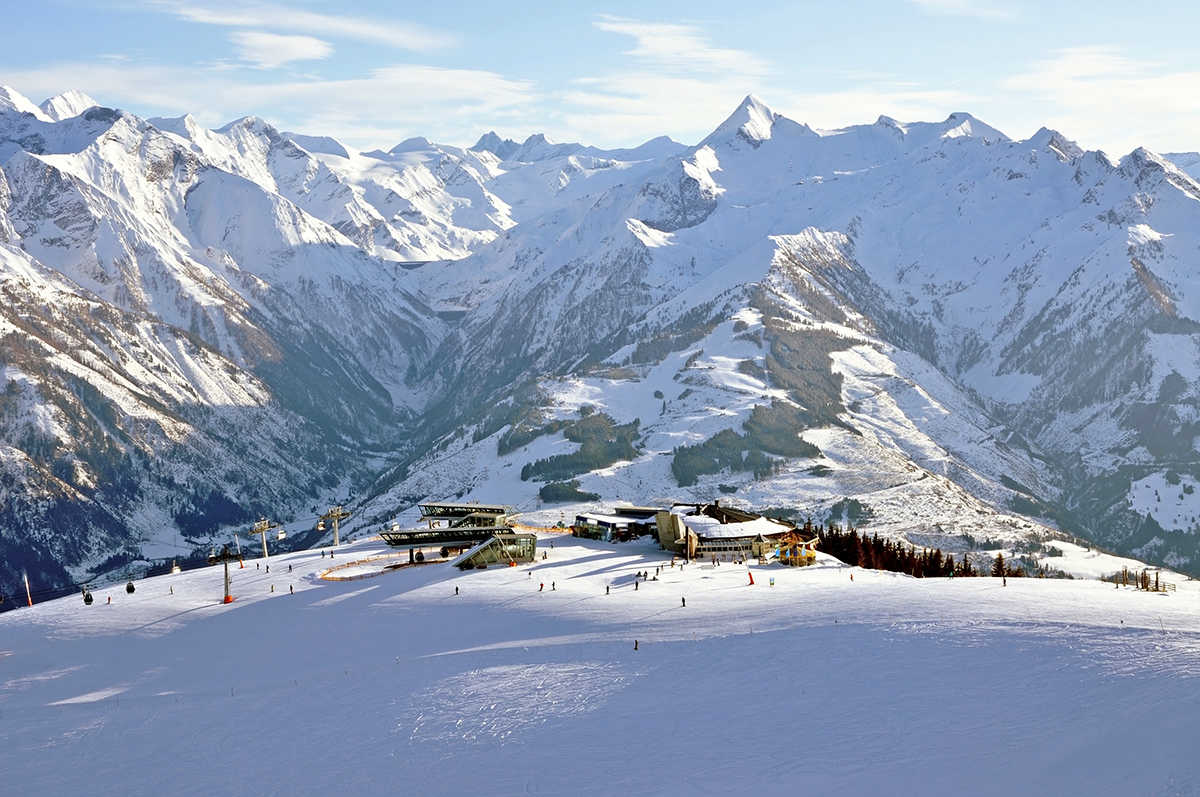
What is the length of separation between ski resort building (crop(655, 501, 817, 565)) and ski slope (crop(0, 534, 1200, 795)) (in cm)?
1609

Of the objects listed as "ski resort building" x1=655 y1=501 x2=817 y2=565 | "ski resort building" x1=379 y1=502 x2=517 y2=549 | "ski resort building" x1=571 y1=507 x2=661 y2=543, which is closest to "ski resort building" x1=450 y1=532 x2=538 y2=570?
"ski resort building" x1=379 y1=502 x2=517 y2=549

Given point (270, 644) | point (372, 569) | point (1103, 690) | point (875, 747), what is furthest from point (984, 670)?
point (372, 569)

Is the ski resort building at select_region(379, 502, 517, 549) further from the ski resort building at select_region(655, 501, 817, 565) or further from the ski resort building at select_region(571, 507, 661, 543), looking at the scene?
the ski resort building at select_region(655, 501, 817, 565)

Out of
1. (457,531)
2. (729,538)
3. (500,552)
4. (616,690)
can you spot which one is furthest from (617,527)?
(616,690)

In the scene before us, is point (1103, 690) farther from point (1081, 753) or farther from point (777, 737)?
point (777, 737)

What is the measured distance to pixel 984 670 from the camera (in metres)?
60.8

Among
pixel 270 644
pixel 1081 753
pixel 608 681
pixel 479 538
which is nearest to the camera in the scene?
pixel 1081 753

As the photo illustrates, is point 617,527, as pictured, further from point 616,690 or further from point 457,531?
point 616,690

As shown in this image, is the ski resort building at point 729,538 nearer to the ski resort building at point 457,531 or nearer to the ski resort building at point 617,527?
the ski resort building at point 617,527

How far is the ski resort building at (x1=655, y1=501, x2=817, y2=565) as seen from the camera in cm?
11262

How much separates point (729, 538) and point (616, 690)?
5003 cm

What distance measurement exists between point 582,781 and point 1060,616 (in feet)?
112

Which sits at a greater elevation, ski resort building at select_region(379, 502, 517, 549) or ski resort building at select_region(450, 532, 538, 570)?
ski resort building at select_region(379, 502, 517, 549)

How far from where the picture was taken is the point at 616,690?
64.6 m
